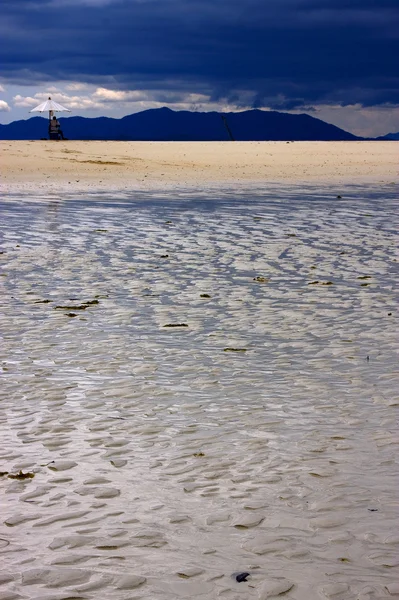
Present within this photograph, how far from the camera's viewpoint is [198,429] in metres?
5.95

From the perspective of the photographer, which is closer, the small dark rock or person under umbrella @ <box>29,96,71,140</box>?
the small dark rock

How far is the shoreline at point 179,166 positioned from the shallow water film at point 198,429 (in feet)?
55.1

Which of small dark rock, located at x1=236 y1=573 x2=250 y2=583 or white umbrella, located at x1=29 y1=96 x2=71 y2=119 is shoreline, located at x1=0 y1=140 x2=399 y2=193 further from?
small dark rock, located at x1=236 y1=573 x2=250 y2=583

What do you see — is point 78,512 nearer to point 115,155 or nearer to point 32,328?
point 32,328

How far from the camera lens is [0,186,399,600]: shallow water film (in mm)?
4102

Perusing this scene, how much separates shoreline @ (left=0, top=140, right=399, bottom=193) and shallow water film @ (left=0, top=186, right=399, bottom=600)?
16.8 m

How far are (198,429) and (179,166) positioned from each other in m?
32.9

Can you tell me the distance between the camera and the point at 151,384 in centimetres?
698

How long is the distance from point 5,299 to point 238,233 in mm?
7083

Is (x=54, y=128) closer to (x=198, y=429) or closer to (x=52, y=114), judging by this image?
(x=52, y=114)

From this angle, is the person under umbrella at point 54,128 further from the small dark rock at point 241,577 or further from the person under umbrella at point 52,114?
the small dark rock at point 241,577

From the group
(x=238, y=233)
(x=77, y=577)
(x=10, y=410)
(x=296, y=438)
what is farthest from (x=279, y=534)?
(x=238, y=233)

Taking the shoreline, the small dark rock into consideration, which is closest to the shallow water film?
the small dark rock

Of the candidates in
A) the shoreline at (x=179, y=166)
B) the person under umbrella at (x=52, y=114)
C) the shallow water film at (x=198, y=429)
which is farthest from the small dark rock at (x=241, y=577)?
the person under umbrella at (x=52, y=114)
